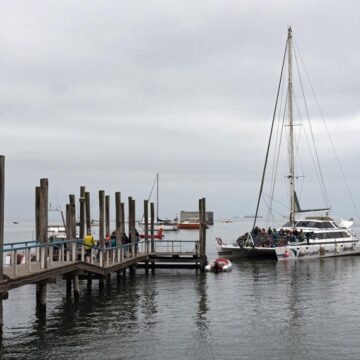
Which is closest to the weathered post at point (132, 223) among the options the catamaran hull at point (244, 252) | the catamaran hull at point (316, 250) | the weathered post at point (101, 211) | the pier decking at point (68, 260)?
the pier decking at point (68, 260)

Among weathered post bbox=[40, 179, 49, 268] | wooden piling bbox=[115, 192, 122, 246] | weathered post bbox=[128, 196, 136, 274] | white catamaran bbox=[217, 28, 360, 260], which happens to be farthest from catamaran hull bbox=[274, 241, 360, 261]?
weathered post bbox=[40, 179, 49, 268]

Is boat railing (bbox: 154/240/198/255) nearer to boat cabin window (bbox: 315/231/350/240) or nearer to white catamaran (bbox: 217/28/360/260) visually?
white catamaran (bbox: 217/28/360/260)

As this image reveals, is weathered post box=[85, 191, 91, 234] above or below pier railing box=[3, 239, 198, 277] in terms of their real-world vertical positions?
above

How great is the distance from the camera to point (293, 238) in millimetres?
50500

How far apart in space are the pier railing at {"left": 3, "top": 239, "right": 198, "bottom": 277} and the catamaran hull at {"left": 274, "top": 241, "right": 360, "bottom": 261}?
11032mm

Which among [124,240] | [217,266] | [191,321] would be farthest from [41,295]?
[217,266]

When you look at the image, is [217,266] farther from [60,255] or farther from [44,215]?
[44,215]

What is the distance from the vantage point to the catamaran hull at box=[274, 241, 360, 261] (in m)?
48.5

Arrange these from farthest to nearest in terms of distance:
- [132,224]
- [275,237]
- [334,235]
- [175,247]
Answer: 1. [175,247]
2. [334,235]
3. [275,237]
4. [132,224]

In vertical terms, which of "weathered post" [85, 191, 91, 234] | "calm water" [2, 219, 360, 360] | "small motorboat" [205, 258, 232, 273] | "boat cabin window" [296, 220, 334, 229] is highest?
"weathered post" [85, 191, 91, 234]

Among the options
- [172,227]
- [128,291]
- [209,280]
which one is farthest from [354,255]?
[172,227]

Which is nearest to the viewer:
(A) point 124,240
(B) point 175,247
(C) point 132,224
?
(C) point 132,224

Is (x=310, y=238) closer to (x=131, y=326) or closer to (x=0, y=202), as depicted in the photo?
(x=131, y=326)

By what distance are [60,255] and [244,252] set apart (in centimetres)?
2654
